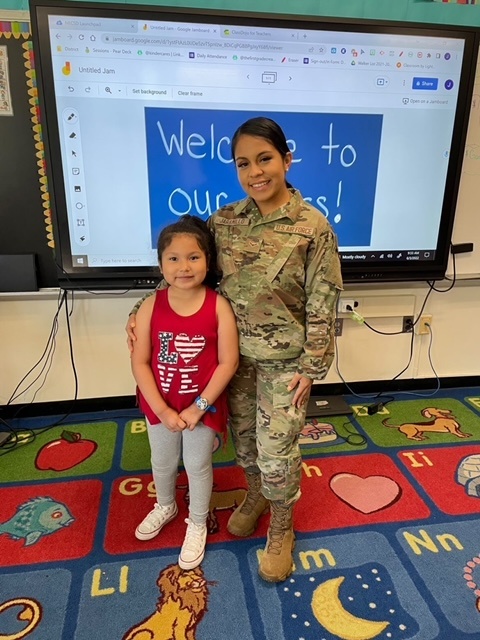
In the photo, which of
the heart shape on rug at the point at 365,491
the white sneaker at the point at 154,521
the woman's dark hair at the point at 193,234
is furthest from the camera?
the heart shape on rug at the point at 365,491

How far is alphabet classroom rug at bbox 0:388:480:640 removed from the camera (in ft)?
4.13

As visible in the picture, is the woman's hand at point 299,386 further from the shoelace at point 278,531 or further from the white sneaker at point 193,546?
the white sneaker at point 193,546

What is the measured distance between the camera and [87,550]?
149cm

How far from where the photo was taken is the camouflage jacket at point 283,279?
1202 millimetres

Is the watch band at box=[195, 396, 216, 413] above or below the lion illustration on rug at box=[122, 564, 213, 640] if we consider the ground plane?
above

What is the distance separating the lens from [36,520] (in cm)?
162

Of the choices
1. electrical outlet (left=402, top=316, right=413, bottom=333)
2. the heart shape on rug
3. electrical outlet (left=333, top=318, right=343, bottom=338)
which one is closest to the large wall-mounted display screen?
electrical outlet (left=333, top=318, right=343, bottom=338)

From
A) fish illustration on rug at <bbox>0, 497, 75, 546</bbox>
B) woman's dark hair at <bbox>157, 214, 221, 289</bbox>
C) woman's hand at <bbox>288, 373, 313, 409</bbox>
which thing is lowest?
fish illustration on rug at <bbox>0, 497, 75, 546</bbox>

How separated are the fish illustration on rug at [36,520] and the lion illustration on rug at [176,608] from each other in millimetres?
461

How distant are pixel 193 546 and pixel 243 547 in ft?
0.57

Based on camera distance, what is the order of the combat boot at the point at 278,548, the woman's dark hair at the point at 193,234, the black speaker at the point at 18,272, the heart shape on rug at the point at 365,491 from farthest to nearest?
1. the black speaker at the point at 18,272
2. the heart shape on rug at the point at 365,491
3. the combat boot at the point at 278,548
4. the woman's dark hair at the point at 193,234

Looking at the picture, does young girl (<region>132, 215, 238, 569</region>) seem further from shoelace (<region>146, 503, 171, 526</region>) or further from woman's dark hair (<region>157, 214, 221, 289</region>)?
shoelace (<region>146, 503, 171, 526</region>)

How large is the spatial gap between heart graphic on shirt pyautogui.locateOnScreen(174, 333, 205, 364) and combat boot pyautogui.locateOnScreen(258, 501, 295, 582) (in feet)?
1.76

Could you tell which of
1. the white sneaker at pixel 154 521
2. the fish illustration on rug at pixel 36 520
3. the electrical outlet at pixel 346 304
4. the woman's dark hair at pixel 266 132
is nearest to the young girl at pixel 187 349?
the white sneaker at pixel 154 521
